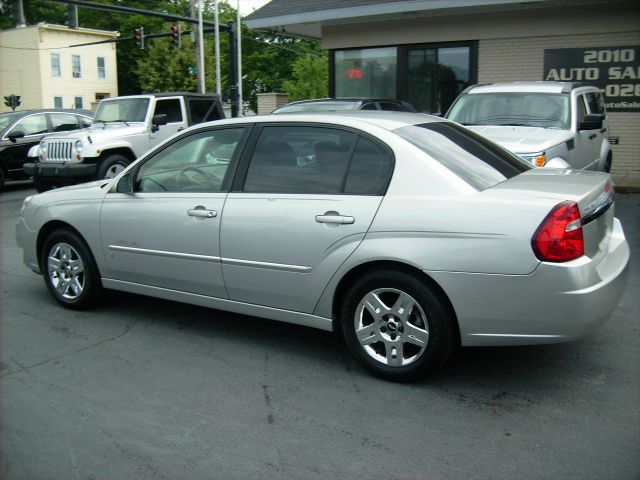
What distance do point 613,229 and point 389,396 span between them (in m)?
1.92

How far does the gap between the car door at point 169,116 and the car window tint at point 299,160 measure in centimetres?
823

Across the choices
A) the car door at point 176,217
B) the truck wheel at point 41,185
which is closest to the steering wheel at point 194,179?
the car door at point 176,217

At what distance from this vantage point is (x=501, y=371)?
4.27 m

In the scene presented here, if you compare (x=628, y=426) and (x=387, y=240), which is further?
(x=387, y=240)

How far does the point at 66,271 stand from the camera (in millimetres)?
5633

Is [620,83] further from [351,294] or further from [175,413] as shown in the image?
[175,413]

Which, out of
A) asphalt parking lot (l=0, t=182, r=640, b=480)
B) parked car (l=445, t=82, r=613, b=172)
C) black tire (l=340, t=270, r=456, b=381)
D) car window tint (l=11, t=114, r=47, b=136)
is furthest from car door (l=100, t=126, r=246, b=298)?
car window tint (l=11, t=114, r=47, b=136)

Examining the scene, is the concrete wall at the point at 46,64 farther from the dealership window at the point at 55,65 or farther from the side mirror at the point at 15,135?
the side mirror at the point at 15,135

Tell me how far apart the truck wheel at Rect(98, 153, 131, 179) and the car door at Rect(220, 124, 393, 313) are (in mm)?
7604

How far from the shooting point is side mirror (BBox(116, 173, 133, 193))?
5234 mm

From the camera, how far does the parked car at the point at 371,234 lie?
3658 millimetres

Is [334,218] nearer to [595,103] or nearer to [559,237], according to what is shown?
[559,237]

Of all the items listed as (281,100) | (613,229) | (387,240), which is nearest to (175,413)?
(387,240)

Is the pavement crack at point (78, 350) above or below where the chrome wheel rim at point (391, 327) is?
below
